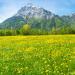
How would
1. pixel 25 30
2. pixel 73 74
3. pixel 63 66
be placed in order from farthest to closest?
pixel 25 30 < pixel 63 66 < pixel 73 74

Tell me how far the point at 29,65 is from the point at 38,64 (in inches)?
25.3

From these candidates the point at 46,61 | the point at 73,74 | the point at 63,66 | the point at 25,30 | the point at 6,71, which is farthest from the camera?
the point at 25,30

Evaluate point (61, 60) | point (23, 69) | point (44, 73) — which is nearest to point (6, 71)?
point (23, 69)

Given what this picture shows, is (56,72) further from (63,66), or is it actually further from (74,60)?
(74,60)

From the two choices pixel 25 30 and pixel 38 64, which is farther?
pixel 25 30

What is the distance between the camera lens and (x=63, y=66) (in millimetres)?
18172

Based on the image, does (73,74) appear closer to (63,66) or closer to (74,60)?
(63,66)

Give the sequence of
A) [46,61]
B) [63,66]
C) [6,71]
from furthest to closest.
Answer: [46,61], [63,66], [6,71]

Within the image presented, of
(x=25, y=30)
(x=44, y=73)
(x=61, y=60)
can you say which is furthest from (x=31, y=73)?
(x=25, y=30)

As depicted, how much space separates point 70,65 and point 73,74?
2.99 meters

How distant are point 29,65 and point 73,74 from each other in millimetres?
4186

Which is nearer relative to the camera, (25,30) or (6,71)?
(6,71)

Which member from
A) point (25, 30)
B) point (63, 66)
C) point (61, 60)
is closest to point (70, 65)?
point (63, 66)

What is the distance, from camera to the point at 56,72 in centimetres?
1623
